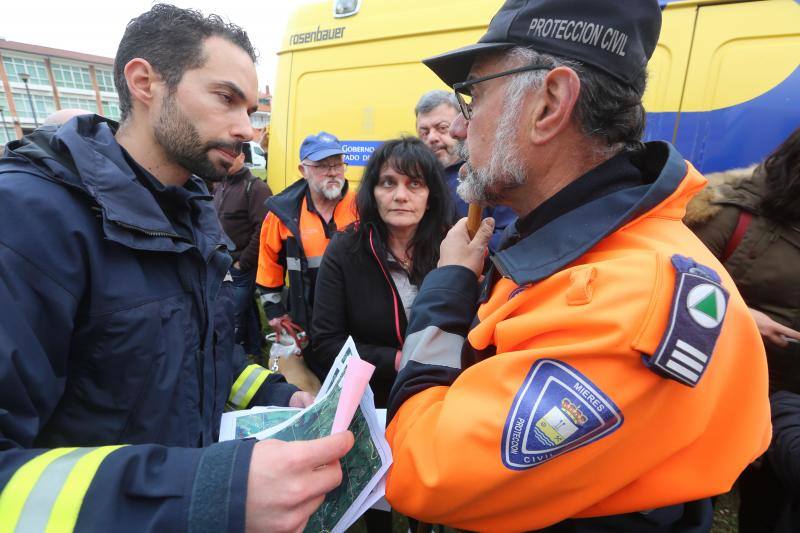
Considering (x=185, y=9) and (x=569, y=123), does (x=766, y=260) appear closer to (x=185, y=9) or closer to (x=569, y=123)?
(x=569, y=123)

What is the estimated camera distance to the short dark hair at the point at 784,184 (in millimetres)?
1624

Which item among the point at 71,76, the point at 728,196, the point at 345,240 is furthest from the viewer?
the point at 71,76

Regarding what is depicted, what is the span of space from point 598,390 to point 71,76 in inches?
2157

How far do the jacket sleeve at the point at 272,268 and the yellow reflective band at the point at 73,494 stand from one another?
275 cm

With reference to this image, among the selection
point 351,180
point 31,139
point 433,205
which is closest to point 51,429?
point 31,139

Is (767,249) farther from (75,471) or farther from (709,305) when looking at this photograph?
(75,471)

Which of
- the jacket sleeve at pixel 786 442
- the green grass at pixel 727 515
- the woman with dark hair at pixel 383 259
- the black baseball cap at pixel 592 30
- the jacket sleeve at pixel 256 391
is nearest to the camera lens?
the black baseball cap at pixel 592 30

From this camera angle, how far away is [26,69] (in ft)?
127

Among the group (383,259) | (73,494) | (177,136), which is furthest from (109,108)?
(73,494)

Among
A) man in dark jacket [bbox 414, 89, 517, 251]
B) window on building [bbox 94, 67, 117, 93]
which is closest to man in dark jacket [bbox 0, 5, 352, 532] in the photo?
man in dark jacket [bbox 414, 89, 517, 251]

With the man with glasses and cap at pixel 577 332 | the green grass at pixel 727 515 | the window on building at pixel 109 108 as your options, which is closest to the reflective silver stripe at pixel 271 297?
the man with glasses and cap at pixel 577 332

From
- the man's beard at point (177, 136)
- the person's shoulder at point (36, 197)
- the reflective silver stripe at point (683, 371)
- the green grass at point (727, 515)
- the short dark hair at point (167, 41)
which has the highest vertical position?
the short dark hair at point (167, 41)

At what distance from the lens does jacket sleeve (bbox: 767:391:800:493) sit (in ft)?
4.02

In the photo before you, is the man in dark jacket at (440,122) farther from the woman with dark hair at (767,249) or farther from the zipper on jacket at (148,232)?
Result: the zipper on jacket at (148,232)
